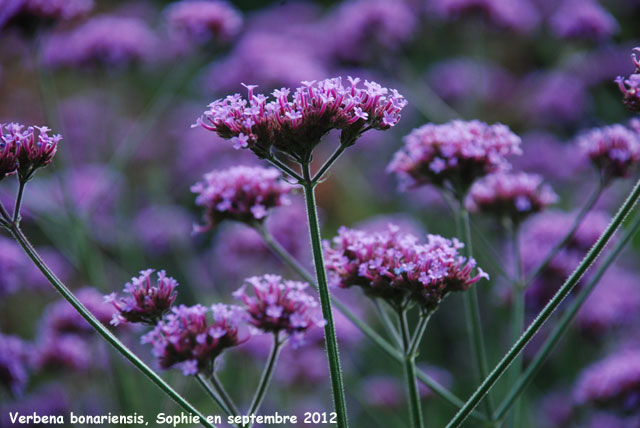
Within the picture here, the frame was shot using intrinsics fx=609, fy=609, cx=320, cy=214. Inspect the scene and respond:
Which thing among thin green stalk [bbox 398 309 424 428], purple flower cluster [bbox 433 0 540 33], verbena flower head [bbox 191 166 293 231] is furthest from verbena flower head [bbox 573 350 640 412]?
purple flower cluster [bbox 433 0 540 33]

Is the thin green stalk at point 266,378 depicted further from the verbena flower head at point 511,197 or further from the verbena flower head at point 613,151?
the verbena flower head at point 613,151

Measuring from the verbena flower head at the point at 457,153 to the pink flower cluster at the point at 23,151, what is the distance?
1.18 m

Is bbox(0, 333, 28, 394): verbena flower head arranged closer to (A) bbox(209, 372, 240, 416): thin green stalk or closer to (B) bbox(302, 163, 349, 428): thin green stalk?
(A) bbox(209, 372, 240, 416): thin green stalk

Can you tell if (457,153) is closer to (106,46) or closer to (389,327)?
(389,327)

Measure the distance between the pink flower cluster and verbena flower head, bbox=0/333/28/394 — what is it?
4.34 ft

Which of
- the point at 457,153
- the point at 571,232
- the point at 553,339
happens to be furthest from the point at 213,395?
the point at 571,232

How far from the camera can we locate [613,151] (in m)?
2.20

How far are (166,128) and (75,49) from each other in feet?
7.71

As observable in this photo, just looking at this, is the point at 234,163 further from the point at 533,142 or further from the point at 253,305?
the point at 253,305

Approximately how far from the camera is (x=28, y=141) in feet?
4.99

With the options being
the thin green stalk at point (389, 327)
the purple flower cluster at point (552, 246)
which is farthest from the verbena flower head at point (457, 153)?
the purple flower cluster at point (552, 246)

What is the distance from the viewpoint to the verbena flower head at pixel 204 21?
3654mm

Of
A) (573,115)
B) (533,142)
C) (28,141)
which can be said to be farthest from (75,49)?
(573,115)

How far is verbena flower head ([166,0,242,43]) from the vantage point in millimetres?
3654
